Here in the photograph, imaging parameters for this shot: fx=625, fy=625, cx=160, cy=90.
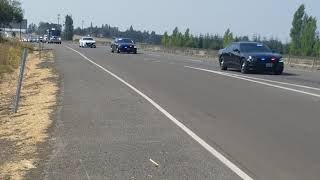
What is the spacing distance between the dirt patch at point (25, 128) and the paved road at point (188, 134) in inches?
A: 13.4

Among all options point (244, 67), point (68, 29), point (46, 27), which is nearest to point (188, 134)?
point (244, 67)

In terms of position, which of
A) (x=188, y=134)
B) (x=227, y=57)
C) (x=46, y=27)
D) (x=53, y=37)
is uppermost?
(x=46, y=27)

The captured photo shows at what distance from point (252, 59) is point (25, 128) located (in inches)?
701

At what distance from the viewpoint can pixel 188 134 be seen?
35.9 ft

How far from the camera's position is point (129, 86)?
20.8 m

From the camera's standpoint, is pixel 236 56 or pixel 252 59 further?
pixel 236 56

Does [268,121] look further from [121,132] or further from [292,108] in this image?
[121,132]

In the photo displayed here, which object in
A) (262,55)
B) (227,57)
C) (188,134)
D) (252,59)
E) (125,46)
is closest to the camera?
(188,134)

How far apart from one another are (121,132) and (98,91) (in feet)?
26.2

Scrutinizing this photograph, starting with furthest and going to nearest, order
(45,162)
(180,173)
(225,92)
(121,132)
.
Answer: (225,92)
(121,132)
(45,162)
(180,173)

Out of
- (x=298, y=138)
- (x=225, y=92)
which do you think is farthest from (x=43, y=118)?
(x=225, y=92)

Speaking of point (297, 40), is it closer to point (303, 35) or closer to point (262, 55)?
point (303, 35)

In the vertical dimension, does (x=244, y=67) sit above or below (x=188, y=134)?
above

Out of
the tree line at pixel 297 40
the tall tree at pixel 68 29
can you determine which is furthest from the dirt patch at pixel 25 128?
the tall tree at pixel 68 29
